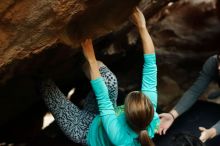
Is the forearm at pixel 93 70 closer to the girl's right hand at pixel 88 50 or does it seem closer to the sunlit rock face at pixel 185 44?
the girl's right hand at pixel 88 50

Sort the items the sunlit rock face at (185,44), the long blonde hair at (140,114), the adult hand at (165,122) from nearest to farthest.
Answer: the long blonde hair at (140,114)
the adult hand at (165,122)
the sunlit rock face at (185,44)

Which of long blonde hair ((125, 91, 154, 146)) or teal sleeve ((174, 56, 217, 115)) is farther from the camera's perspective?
teal sleeve ((174, 56, 217, 115))

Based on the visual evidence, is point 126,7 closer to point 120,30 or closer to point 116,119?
point 116,119

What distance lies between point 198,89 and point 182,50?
0.81 metres

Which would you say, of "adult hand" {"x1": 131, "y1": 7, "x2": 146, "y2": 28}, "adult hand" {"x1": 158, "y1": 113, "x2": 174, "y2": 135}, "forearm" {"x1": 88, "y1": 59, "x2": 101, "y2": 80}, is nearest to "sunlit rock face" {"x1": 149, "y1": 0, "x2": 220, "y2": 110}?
"adult hand" {"x1": 158, "y1": 113, "x2": 174, "y2": 135}

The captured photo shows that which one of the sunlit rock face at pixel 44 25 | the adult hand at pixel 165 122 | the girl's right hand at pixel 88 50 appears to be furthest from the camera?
the adult hand at pixel 165 122

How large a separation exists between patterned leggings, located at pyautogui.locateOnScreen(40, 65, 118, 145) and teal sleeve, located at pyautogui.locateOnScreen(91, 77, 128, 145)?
14 centimetres

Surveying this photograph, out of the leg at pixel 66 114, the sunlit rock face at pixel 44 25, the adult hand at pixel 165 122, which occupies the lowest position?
the adult hand at pixel 165 122

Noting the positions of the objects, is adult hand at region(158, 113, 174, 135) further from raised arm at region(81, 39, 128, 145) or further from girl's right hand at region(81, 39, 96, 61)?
girl's right hand at region(81, 39, 96, 61)

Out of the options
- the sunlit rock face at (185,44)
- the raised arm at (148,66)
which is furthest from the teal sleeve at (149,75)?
the sunlit rock face at (185,44)

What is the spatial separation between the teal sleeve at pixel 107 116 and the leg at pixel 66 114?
249 mm

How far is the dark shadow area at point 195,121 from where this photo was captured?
2.15 m

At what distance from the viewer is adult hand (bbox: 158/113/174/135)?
7.02 feet

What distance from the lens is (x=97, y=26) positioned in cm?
173
